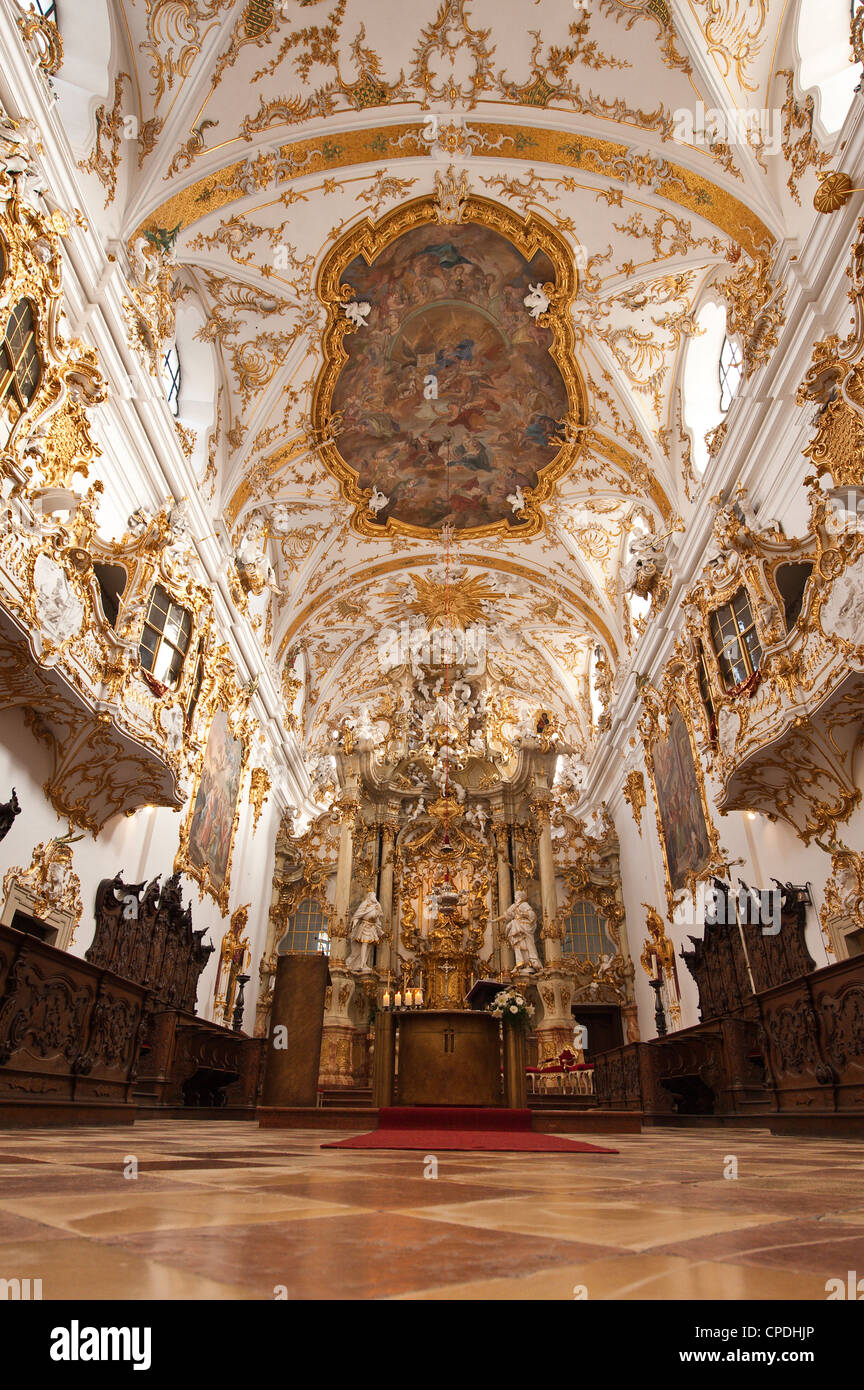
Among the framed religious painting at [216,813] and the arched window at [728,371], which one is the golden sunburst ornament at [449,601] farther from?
the arched window at [728,371]

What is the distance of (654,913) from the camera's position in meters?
14.3

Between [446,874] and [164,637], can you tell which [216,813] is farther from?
[446,874]

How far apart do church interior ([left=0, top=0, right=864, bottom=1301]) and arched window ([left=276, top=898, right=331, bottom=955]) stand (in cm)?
70

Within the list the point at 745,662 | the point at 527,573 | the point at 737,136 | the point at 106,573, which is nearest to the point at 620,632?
the point at 527,573

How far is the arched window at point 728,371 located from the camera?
1130 cm

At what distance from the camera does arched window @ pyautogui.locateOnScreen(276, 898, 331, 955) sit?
1888 cm

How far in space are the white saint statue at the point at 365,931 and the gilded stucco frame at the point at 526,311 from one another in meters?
10.0

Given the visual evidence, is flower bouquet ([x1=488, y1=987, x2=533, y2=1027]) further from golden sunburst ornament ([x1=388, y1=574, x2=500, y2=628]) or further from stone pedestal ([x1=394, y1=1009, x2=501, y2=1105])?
golden sunburst ornament ([x1=388, y1=574, x2=500, y2=628])

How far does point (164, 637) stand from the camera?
10.6 meters

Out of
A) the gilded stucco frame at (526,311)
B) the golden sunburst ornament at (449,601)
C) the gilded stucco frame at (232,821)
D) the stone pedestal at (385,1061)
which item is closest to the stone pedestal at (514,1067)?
the stone pedestal at (385,1061)

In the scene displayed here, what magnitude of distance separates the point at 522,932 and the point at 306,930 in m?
5.50

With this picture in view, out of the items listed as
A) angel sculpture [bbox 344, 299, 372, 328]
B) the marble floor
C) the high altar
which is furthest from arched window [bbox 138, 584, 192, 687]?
the marble floor

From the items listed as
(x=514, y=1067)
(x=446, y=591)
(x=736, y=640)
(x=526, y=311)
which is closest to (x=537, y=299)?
(x=526, y=311)

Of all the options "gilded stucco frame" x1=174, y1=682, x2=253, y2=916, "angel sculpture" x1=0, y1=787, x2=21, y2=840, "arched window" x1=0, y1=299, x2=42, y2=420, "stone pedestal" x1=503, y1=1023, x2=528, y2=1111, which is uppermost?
"arched window" x1=0, y1=299, x2=42, y2=420
